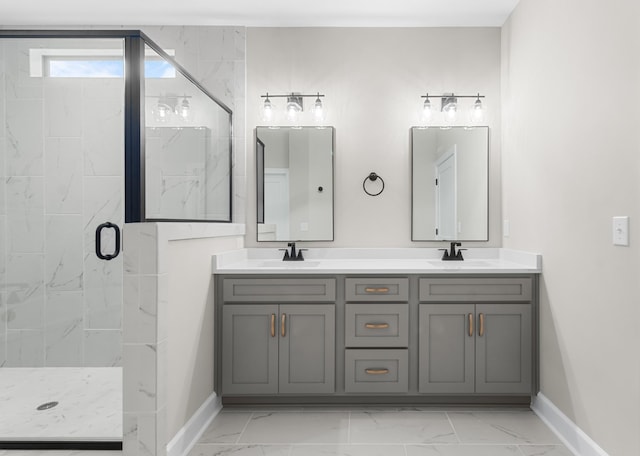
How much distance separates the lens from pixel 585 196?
1.86m

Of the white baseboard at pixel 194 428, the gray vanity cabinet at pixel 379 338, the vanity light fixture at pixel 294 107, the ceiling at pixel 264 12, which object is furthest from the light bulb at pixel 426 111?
the white baseboard at pixel 194 428

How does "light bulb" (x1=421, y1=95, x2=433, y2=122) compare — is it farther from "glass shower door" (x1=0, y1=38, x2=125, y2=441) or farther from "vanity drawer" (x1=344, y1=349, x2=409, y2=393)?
"glass shower door" (x1=0, y1=38, x2=125, y2=441)

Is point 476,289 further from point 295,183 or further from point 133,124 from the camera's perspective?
point 133,124

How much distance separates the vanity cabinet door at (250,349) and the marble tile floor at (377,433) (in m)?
0.19

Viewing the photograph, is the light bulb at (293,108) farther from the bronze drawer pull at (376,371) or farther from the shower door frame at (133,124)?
the bronze drawer pull at (376,371)

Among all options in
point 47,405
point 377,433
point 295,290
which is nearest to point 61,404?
point 47,405

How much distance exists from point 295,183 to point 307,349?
1224 mm

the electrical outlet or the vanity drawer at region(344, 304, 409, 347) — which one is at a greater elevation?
the electrical outlet

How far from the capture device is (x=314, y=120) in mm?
2971

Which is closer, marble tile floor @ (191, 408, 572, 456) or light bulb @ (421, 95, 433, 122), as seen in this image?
marble tile floor @ (191, 408, 572, 456)

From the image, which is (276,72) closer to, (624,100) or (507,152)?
(507,152)

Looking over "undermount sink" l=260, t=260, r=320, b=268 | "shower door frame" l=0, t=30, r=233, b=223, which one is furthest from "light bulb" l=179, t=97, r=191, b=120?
"undermount sink" l=260, t=260, r=320, b=268

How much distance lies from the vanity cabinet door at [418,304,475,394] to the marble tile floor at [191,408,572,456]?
0.18 meters

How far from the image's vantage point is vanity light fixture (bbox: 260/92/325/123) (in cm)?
291
